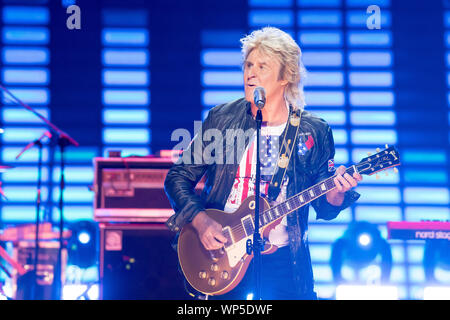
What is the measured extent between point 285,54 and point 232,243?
137cm

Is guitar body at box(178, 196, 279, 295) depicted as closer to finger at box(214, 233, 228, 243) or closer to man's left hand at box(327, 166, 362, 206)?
finger at box(214, 233, 228, 243)

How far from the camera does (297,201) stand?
369 centimetres

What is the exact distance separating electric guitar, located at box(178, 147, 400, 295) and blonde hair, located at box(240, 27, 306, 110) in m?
0.68

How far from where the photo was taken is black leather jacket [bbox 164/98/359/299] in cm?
365

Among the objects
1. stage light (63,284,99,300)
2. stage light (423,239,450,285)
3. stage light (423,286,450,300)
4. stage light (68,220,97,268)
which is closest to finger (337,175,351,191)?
stage light (423,286,450,300)

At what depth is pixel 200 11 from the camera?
7.03 metres

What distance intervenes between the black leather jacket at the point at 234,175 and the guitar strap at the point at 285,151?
0.04m

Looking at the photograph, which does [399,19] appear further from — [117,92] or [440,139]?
[117,92]

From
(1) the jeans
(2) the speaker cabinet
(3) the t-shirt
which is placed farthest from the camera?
(2) the speaker cabinet

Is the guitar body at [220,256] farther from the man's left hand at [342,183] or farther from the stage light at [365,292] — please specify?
the stage light at [365,292]

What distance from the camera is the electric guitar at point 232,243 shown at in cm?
356

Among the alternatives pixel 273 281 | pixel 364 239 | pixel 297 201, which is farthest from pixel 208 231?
pixel 364 239

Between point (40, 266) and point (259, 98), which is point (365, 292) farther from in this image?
point (40, 266)
